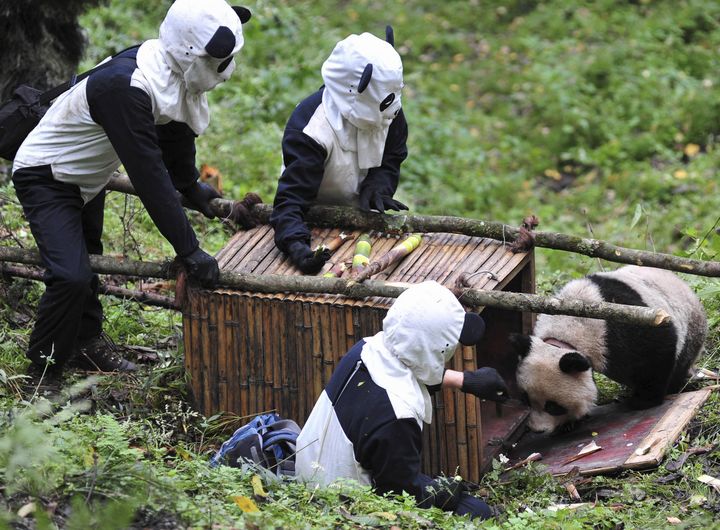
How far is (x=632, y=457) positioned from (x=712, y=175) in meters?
6.10

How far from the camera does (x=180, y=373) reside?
5.37m

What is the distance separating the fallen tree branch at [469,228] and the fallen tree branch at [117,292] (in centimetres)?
66

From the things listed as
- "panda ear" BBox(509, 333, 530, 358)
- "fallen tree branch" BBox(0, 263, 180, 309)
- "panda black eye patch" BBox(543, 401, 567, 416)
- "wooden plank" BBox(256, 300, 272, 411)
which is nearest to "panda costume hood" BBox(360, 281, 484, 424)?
"wooden plank" BBox(256, 300, 272, 411)

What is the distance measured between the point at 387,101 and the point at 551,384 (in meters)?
1.88

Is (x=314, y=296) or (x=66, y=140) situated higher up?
(x=66, y=140)

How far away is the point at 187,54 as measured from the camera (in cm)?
460

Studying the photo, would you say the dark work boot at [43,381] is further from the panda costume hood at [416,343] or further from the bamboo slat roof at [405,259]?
the panda costume hood at [416,343]

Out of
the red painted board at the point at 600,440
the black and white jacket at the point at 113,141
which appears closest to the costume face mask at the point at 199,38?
the black and white jacket at the point at 113,141

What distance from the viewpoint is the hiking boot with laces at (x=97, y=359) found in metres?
5.43

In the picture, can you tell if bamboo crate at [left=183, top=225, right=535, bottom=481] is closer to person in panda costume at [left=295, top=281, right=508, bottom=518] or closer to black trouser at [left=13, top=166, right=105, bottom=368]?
person in panda costume at [left=295, top=281, right=508, bottom=518]

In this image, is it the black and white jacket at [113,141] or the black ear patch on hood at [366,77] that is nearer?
the black and white jacket at [113,141]

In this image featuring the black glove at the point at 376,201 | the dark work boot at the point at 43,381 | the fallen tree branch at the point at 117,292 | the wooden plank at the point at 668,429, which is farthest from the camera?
the fallen tree branch at the point at 117,292

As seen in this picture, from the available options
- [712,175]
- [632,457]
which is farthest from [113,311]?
[712,175]

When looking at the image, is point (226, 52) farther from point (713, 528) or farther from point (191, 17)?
point (713, 528)
